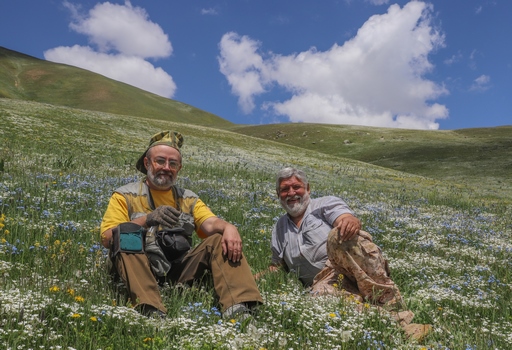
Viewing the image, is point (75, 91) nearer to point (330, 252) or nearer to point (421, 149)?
point (421, 149)

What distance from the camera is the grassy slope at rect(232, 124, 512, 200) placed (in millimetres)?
47656

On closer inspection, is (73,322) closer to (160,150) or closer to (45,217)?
(160,150)

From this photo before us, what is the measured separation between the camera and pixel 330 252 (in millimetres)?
5051

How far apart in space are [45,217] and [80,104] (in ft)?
416

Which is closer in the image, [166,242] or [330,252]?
[166,242]

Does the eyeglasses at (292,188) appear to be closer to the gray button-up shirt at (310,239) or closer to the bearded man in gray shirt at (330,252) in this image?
the bearded man in gray shirt at (330,252)

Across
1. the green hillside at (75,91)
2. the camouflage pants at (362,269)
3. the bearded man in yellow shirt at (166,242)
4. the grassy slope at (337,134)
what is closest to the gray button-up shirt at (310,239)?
the camouflage pants at (362,269)

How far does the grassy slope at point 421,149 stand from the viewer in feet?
156

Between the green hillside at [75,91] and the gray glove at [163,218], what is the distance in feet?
397

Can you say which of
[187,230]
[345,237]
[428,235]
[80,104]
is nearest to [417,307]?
[345,237]

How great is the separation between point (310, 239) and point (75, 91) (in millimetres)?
143189

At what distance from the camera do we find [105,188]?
1070cm

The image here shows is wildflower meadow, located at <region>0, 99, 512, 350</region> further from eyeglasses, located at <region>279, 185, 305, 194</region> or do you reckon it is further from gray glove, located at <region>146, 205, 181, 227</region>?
eyeglasses, located at <region>279, 185, 305, 194</region>

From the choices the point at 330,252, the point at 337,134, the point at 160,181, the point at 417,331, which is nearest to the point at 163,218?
the point at 160,181
